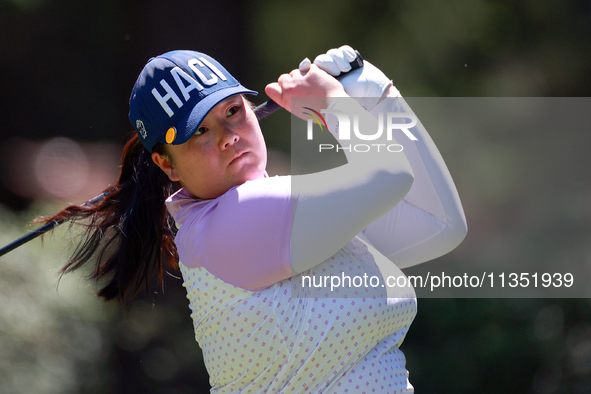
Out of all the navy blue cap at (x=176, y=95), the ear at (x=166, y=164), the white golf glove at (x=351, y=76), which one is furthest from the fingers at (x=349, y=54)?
the ear at (x=166, y=164)

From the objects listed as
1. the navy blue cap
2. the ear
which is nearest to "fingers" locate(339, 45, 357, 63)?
the navy blue cap

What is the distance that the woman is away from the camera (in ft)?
3.17

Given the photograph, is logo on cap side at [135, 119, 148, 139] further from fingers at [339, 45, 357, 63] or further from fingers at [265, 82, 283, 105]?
fingers at [339, 45, 357, 63]

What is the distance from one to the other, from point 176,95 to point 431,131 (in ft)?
7.06

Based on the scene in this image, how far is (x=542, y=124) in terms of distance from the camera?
310 cm

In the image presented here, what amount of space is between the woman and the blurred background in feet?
6.00

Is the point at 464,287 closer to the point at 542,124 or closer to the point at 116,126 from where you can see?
the point at 542,124

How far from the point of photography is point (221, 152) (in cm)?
108

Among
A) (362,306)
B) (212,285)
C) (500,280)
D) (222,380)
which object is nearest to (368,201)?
(362,306)

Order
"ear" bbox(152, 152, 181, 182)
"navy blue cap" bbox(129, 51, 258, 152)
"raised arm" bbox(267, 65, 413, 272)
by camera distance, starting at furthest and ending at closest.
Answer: "ear" bbox(152, 152, 181, 182)
"navy blue cap" bbox(129, 51, 258, 152)
"raised arm" bbox(267, 65, 413, 272)

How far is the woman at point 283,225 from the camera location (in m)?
0.97

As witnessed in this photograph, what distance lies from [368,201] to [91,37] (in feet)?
9.03

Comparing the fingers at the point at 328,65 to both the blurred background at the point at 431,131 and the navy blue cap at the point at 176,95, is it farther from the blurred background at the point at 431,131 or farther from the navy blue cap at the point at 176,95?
the blurred background at the point at 431,131

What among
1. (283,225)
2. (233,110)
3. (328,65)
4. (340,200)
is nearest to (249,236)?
(283,225)
